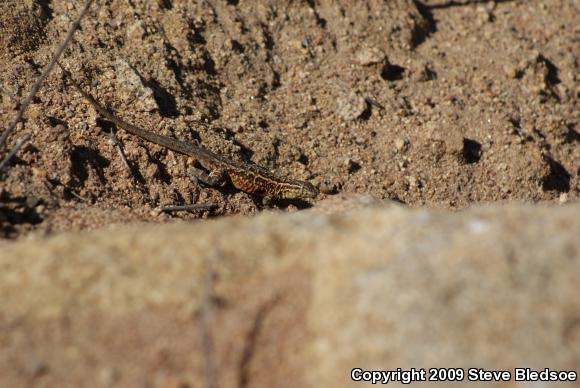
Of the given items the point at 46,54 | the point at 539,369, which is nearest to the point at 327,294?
the point at 539,369

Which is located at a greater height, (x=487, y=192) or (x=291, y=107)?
(x=291, y=107)

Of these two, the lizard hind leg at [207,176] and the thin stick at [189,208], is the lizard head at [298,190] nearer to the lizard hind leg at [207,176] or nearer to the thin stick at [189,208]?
the lizard hind leg at [207,176]

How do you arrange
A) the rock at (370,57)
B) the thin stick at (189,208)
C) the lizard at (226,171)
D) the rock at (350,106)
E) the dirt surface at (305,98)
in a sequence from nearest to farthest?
1. the thin stick at (189,208)
2. the dirt surface at (305,98)
3. the lizard at (226,171)
4. the rock at (350,106)
5. the rock at (370,57)

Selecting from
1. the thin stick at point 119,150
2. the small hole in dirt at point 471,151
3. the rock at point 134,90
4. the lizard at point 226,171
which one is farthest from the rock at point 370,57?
the thin stick at point 119,150

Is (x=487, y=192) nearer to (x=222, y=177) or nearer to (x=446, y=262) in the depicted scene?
(x=222, y=177)

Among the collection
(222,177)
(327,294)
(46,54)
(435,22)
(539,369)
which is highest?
(435,22)

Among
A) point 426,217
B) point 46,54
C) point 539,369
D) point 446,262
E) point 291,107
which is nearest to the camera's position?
point 539,369
